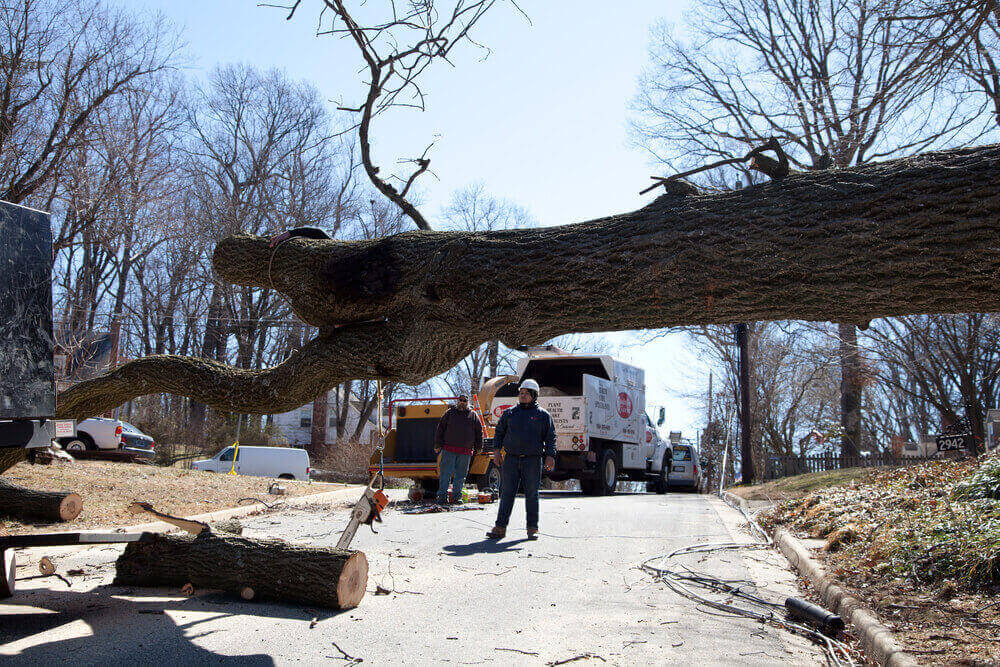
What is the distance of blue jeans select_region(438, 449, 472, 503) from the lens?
41.8 feet

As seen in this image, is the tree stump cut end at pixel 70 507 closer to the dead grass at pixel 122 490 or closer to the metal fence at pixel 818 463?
the dead grass at pixel 122 490

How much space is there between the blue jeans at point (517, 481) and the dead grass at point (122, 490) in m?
4.19

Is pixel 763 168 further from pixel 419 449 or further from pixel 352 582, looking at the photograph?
pixel 419 449

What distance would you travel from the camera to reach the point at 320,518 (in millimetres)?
10711

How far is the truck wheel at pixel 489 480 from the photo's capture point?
1570 centimetres

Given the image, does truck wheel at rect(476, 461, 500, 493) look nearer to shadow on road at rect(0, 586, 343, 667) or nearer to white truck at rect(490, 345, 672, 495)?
white truck at rect(490, 345, 672, 495)

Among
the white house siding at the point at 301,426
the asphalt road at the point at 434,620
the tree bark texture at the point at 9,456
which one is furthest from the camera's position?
the white house siding at the point at 301,426

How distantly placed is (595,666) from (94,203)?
17458 mm

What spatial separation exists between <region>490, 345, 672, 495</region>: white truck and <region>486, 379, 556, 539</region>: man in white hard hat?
7.15m

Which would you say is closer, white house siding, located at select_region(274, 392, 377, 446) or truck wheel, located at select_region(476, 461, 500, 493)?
truck wheel, located at select_region(476, 461, 500, 493)

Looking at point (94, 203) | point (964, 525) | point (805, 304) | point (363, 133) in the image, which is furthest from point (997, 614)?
point (94, 203)

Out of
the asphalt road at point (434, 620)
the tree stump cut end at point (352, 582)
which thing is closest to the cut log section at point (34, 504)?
the asphalt road at point (434, 620)

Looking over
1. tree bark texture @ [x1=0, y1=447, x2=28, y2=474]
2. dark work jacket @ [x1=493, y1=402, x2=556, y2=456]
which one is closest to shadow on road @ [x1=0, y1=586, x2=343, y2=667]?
tree bark texture @ [x1=0, y1=447, x2=28, y2=474]

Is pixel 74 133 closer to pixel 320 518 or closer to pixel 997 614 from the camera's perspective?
pixel 320 518
